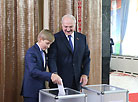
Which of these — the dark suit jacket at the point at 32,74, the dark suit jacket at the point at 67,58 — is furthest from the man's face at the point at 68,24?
the dark suit jacket at the point at 32,74

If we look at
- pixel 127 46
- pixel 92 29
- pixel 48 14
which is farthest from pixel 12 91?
pixel 127 46

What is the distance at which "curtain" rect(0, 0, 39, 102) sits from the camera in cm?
342

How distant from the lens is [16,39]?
3.49m

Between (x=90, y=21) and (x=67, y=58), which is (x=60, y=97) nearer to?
(x=67, y=58)

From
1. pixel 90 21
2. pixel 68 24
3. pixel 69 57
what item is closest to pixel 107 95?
pixel 69 57

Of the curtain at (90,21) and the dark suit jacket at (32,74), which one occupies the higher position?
the curtain at (90,21)

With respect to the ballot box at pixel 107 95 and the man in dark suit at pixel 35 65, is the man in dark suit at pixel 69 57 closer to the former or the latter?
the man in dark suit at pixel 35 65

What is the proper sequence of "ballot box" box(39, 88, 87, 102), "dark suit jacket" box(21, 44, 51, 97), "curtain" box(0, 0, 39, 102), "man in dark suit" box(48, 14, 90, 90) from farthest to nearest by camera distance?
"curtain" box(0, 0, 39, 102) → "man in dark suit" box(48, 14, 90, 90) → "dark suit jacket" box(21, 44, 51, 97) → "ballot box" box(39, 88, 87, 102)

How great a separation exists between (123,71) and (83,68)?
7260mm

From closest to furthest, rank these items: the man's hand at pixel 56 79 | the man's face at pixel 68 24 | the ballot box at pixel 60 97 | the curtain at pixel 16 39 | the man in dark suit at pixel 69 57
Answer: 1. the ballot box at pixel 60 97
2. the man's hand at pixel 56 79
3. the man's face at pixel 68 24
4. the man in dark suit at pixel 69 57
5. the curtain at pixel 16 39

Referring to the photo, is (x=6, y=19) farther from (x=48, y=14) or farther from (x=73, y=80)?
(x=73, y=80)

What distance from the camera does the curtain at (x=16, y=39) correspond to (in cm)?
342

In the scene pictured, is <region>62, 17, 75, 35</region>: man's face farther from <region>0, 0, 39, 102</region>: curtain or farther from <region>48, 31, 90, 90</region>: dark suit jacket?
<region>0, 0, 39, 102</region>: curtain

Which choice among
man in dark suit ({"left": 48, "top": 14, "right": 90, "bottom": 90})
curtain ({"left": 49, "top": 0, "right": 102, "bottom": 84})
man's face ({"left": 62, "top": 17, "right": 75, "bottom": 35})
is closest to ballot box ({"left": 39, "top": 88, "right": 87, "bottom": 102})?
man in dark suit ({"left": 48, "top": 14, "right": 90, "bottom": 90})
